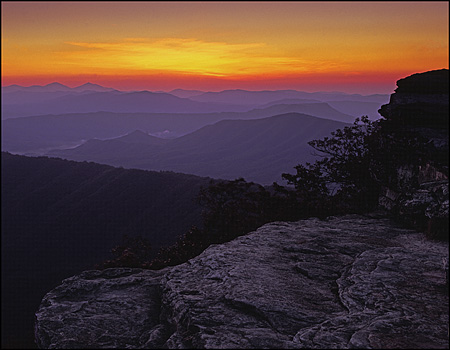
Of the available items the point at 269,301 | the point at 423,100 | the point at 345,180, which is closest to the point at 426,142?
the point at 423,100

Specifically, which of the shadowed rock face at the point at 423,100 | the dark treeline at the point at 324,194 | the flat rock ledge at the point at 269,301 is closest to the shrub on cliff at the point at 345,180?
the dark treeline at the point at 324,194

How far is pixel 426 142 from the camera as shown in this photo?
14.0 m

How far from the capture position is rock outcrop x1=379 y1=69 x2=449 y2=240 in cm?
1289

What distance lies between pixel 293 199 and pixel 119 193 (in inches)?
4179

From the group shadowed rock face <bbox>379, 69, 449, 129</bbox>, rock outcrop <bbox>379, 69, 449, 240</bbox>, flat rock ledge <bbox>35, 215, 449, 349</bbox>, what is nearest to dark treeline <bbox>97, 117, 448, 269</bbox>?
rock outcrop <bbox>379, 69, 449, 240</bbox>

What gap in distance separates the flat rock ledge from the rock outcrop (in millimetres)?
1280

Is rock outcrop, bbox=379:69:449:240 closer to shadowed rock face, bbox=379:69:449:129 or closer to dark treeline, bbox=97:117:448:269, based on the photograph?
Answer: shadowed rock face, bbox=379:69:449:129

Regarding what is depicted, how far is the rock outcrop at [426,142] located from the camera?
42.3ft

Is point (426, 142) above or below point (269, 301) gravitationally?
above

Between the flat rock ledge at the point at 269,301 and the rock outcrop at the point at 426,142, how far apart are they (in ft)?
4.20

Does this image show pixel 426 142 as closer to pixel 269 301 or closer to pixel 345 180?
pixel 269 301

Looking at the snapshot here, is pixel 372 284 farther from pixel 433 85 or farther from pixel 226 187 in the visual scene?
pixel 226 187

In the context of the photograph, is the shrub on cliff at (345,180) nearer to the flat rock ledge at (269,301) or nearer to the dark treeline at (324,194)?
the dark treeline at (324,194)

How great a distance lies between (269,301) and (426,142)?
917 centimetres
